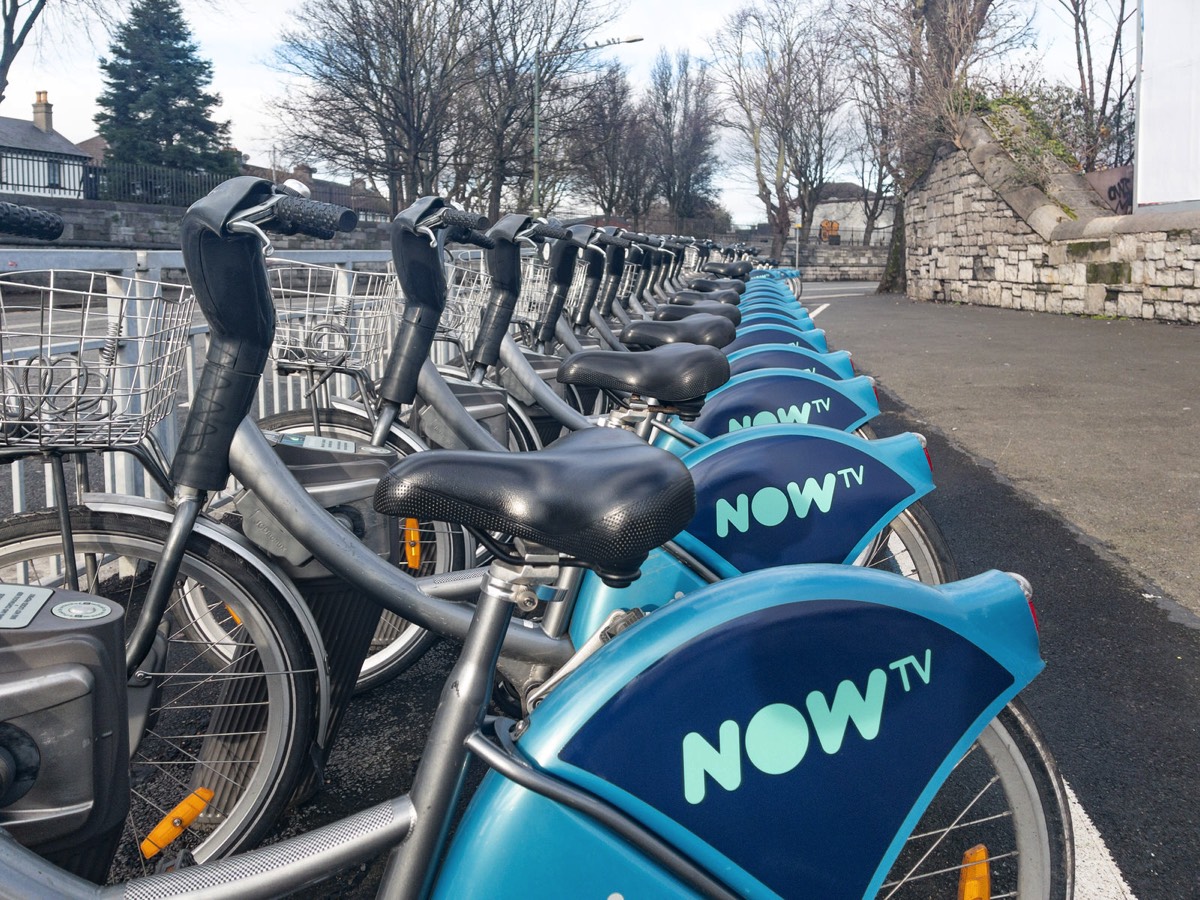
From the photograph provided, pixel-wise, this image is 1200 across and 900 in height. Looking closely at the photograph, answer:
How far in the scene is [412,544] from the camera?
337cm

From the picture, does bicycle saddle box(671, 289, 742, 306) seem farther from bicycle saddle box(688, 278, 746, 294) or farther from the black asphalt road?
the black asphalt road

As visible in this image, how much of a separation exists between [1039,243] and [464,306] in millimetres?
16006

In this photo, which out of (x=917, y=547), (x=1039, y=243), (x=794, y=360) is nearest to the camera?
(x=917, y=547)

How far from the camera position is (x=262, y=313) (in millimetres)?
2039

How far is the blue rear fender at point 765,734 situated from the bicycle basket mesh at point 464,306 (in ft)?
9.35

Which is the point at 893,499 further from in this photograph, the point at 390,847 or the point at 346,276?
the point at 346,276

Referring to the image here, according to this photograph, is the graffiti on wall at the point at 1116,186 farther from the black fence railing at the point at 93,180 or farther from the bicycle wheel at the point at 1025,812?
the bicycle wheel at the point at 1025,812

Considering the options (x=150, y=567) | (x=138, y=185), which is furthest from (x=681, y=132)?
(x=150, y=567)

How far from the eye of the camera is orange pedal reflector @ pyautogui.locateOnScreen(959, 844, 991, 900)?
76.3 inches

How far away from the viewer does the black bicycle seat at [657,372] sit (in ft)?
8.59

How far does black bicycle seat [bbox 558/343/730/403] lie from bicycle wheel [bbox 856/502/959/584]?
75 centimetres

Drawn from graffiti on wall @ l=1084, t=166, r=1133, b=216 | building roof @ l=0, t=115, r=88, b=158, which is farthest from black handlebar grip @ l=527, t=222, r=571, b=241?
building roof @ l=0, t=115, r=88, b=158

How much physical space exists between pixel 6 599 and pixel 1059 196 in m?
19.5

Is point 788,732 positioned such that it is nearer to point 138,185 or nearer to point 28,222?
point 28,222
